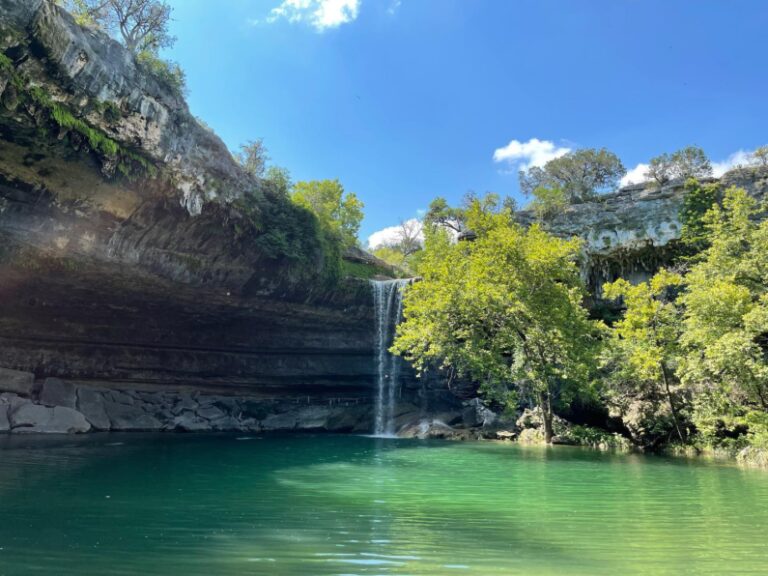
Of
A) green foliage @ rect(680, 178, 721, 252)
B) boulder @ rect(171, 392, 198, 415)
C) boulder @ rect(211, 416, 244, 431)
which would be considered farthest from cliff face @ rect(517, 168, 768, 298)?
boulder @ rect(171, 392, 198, 415)

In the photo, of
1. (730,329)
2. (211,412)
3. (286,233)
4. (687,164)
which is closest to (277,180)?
(286,233)

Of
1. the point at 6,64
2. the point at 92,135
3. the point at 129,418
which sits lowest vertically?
the point at 129,418

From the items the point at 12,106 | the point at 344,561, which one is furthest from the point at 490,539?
the point at 12,106

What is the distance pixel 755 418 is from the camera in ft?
49.3

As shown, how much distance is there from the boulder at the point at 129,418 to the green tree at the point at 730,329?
26401 millimetres

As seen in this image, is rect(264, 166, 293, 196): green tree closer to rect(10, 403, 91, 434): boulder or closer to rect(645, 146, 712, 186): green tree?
rect(10, 403, 91, 434): boulder

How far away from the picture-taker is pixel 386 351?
3219 cm

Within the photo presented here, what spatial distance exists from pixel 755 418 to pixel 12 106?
23.6 metres

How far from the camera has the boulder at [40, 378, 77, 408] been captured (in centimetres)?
2652

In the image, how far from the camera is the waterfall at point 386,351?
101 feet

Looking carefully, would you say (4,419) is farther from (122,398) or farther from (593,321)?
(593,321)

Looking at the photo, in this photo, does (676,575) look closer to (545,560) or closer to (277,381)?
(545,560)

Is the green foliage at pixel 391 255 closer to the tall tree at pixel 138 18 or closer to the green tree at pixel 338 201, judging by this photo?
the green tree at pixel 338 201

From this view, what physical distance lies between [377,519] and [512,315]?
1458 centimetres
